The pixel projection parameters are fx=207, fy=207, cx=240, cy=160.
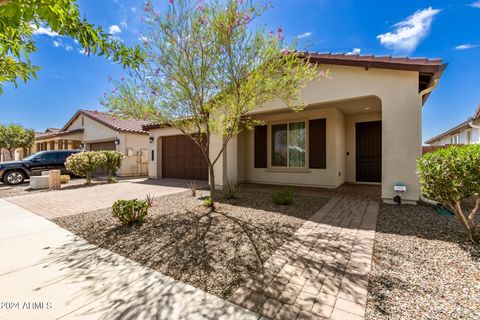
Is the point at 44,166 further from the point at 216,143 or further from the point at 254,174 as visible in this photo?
the point at 254,174

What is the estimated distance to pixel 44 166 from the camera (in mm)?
12117

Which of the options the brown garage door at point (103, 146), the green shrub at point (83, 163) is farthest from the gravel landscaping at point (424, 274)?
the brown garage door at point (103, 146)

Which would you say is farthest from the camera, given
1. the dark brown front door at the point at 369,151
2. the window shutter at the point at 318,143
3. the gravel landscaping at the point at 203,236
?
the dark brown front door at the point at 369,151

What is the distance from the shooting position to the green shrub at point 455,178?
2986mm

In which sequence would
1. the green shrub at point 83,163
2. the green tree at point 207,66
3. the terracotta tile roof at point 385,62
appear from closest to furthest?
1. the green tree at point 207,66
2. the terracotta tile roof at point 385,62
3. the green shrub at point 83,163

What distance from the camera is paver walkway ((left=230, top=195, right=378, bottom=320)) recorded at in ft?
6.60

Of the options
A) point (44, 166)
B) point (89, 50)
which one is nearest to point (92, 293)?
point (89, 50)

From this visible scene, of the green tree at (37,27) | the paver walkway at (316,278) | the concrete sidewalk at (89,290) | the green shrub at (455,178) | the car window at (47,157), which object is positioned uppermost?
the green tree at (37,27)

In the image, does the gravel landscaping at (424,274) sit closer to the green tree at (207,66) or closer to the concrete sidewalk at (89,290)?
the concrete sidewalk at (89,290)

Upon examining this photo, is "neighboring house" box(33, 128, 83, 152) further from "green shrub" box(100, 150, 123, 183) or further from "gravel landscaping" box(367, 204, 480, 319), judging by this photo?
"gravel landscaping" box(367, 204, 480, 319)

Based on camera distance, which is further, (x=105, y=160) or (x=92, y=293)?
(x=105, y=160)

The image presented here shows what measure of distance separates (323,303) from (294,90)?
4.37 m

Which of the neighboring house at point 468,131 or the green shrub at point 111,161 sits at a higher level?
the neighboring house at point 468,131

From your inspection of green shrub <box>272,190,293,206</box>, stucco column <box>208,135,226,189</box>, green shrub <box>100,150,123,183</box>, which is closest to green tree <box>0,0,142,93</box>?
green shrub <box>272,190,293,206</box>
